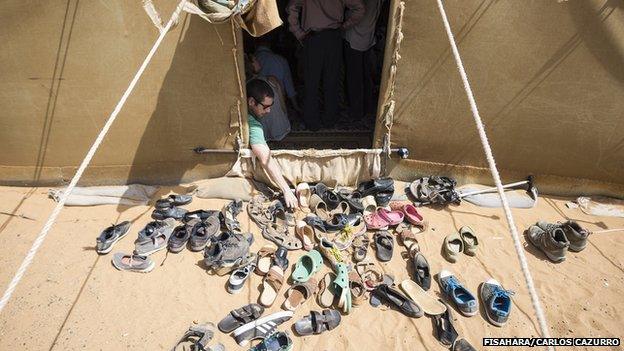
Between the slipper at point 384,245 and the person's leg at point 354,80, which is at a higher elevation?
the person's leg at point 354,80

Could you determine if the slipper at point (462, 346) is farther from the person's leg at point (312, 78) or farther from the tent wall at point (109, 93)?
the person's leg at point (312, 78)

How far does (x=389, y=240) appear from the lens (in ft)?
14.5

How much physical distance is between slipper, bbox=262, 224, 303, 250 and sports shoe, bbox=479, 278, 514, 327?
6.79ft

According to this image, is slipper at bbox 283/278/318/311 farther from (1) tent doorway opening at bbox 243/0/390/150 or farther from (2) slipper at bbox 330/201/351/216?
(1) tent doorway opening at bbox 243/0/390/150

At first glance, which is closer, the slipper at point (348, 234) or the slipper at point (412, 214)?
the slipper at point (348, 234)

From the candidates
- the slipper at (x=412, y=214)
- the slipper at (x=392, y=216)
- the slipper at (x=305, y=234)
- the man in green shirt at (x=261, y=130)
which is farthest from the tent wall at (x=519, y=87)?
the slipper at (x=305, y=234)

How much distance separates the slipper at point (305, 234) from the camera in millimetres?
4375

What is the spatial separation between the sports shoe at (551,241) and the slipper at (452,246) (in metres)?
0.95

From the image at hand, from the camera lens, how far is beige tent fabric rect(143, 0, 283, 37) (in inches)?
132

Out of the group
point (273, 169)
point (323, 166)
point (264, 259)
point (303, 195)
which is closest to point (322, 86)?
point (323, 166)

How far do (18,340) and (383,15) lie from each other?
699 cm

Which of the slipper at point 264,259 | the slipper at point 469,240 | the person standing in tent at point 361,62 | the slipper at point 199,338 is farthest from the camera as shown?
the person standing in tent at point 361,62

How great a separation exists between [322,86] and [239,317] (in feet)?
12.0

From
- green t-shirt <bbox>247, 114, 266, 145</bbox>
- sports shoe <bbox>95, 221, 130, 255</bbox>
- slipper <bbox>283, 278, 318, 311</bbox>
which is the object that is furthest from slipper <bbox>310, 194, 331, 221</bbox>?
sports shoe <bbox>95, 221, 130, 255</bbox>
